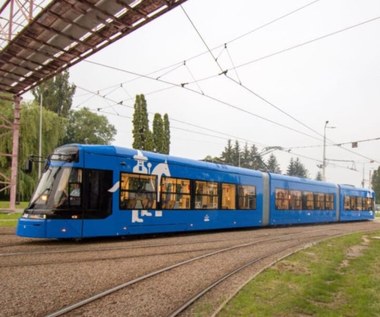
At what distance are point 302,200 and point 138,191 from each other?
557 inches

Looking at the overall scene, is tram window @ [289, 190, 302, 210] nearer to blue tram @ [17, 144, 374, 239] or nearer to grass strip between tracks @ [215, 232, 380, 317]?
blue tram @ [17, 144, 374, 239]

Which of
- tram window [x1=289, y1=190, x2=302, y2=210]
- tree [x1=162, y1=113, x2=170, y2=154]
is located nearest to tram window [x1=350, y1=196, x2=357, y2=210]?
tram window [x1=289, y1=190, x2=302, y2=210]

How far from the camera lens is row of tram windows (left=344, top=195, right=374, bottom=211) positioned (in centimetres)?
3238

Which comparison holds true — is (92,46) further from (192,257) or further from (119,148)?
(192,257)

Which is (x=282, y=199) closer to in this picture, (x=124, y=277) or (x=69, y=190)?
(x=69, y=190)

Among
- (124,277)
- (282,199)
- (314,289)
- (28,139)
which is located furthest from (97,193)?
(28,139)

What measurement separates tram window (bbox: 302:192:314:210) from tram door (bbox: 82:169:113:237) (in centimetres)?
1561

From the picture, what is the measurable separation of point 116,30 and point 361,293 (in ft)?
37.1

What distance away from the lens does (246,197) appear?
2067 centimetres

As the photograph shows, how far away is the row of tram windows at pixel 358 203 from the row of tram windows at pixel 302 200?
3270 millimetres

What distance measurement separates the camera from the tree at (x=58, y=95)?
212 feet

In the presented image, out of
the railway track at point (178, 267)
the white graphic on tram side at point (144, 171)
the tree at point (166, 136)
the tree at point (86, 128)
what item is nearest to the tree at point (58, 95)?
the tree at point (86, 128)

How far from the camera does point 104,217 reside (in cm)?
1341

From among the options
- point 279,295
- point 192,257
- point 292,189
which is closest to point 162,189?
point 192,257
